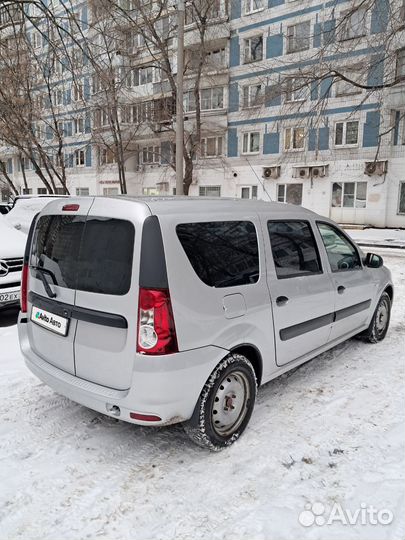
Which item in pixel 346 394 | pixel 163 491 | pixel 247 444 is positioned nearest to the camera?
pixel 163 491

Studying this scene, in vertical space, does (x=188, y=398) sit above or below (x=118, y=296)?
below

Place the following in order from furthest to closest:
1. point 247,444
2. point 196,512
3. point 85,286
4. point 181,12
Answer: point 181,12 → point 247,444 → point 85,286 → point 196,512

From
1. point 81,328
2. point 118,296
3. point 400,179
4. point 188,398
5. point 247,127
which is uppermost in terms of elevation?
point 247,127

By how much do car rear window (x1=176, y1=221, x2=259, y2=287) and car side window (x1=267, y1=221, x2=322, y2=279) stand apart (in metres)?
0.28

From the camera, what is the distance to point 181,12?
33.5ft

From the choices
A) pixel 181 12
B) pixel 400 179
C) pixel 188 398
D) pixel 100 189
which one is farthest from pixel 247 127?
pixel 188 398

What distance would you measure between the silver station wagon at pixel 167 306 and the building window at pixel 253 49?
2543cm

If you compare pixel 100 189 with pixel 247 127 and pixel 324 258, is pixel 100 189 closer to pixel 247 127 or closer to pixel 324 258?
pixel 247 127

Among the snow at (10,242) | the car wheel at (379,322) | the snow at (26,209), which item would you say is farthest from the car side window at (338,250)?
the snow at (26,209)

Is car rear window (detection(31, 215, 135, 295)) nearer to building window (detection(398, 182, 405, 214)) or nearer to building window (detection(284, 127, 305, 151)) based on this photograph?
building window (detection(398, 182, 405, 214))

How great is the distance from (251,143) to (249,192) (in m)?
3.08

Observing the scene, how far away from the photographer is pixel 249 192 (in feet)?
87.6

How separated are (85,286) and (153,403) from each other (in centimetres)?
89

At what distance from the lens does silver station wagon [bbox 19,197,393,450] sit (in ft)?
8.28
